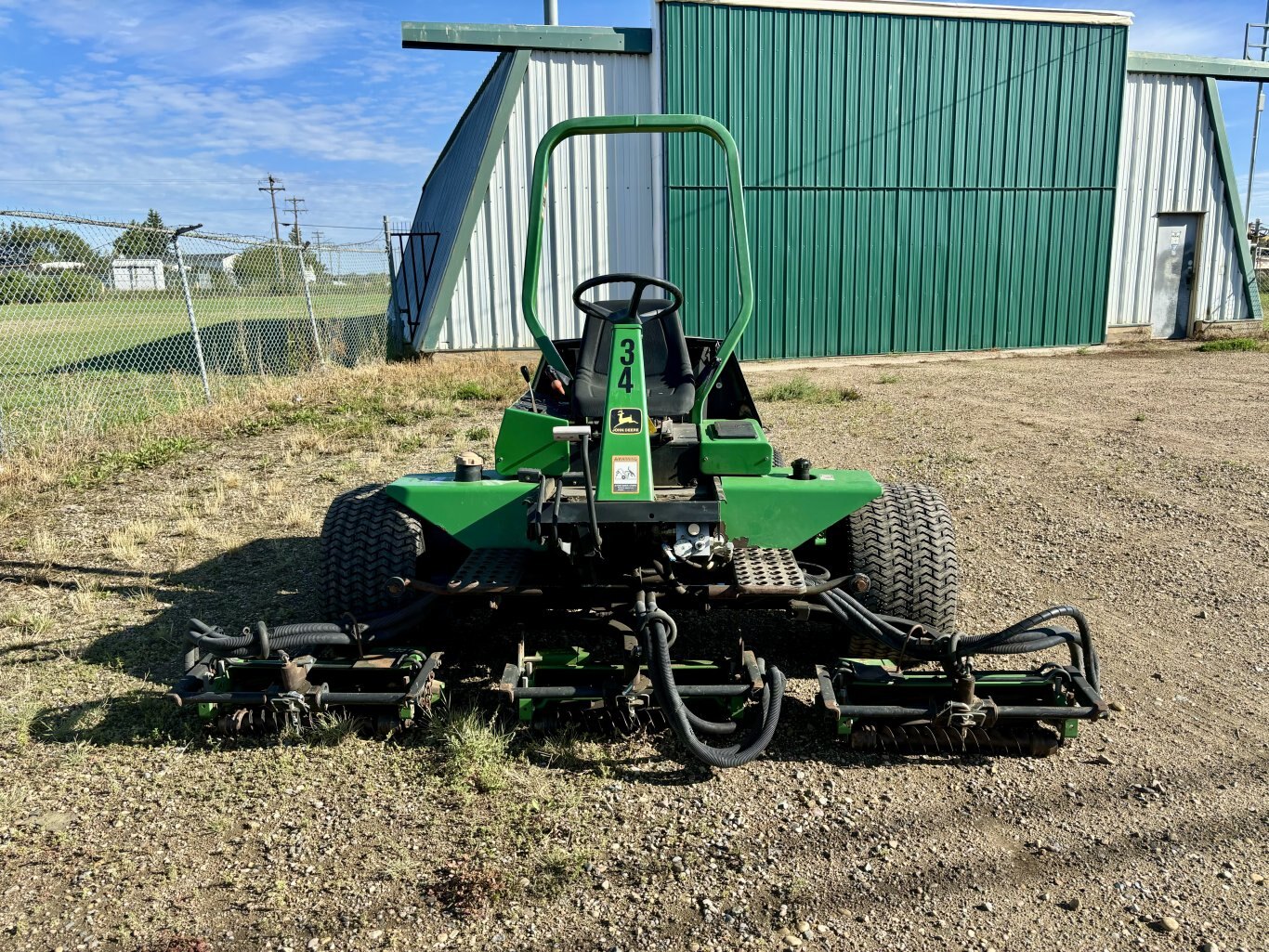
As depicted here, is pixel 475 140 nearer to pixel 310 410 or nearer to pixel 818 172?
pixel 818 172

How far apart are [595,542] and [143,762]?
1749mm

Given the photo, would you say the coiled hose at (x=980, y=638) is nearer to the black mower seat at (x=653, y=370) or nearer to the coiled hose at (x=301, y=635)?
the black mower seat at (x=653, y=370)

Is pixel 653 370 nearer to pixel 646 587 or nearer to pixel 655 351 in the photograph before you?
pixel 655 351

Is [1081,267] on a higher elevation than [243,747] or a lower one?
higher

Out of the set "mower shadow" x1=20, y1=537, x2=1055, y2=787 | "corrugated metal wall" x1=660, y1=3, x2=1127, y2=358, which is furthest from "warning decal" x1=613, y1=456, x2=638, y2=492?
"corrugated metal wall" x1=660, y1=3, x2=1127, y2=358

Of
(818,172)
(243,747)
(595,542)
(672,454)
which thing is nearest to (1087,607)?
(672,454)

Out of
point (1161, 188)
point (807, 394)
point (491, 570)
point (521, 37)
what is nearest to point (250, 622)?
point (491, 570)

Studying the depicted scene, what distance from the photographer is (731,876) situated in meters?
2.59

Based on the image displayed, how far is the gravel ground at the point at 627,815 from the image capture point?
2.41 metres

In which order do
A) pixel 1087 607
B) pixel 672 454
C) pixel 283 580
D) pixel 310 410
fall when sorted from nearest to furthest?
pixel 672 454
pixel 1087 607
pixel 283 580
pixel 310 410

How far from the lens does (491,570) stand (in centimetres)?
350

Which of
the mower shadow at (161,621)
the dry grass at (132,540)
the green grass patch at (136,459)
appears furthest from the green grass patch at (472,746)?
the green grass patch at (136,459)

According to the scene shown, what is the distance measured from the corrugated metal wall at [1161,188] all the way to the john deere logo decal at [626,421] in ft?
47.3

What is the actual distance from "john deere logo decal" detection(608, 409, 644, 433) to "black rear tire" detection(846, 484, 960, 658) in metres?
1.02
